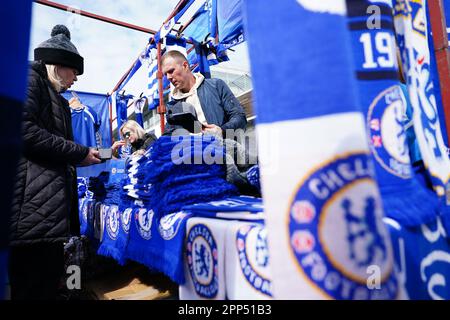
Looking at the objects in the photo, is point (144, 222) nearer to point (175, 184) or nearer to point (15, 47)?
point (175, 184)

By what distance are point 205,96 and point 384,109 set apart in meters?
1.23

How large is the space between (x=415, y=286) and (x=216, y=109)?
1346 mm

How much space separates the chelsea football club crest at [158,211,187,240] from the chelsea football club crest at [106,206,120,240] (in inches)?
30.4

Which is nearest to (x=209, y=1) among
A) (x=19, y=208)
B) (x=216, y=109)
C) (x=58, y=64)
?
(x=216, y=109)

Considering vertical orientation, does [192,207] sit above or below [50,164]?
below

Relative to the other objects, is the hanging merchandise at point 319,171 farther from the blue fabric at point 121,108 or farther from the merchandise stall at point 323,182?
the blue fabric at point 121,108

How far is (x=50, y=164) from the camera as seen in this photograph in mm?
1123

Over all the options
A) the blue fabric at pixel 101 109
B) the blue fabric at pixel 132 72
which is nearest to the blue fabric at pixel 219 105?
the blue fabric at pixel 132 72

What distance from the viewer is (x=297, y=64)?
46 cm

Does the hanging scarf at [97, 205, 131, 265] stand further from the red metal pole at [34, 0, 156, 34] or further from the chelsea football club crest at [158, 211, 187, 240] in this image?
the red metal pole at [34, 0, 156, 34]

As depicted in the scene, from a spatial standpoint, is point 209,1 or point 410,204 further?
point 209,1

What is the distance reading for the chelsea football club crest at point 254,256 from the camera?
2.13ft

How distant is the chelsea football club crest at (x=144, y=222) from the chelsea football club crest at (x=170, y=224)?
164 millimetres
